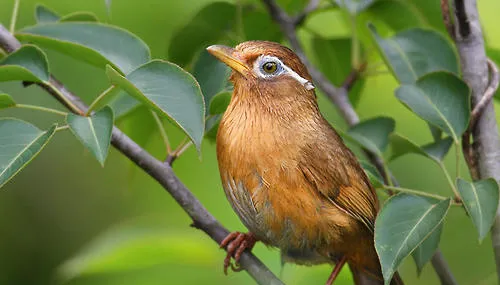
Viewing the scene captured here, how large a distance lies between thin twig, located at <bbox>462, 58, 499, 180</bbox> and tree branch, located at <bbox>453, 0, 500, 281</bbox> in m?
0.01

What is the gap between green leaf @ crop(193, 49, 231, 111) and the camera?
3508 millimetres

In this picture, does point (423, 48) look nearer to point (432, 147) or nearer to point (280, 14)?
point (432, 147)

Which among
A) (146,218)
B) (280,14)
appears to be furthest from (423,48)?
(146,218)

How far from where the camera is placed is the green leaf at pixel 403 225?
116 inches

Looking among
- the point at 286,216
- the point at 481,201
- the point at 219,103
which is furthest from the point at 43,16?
the point at 481,201

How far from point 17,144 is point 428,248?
144 centimetres

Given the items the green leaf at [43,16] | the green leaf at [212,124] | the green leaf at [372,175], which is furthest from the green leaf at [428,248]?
the green leaf at [43,16]

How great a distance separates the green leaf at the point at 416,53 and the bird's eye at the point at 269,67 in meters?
0.44

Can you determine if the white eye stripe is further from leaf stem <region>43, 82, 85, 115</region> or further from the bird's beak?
leaf stem <region>43, 82, 85, 115</region>

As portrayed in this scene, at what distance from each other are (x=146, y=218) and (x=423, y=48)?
1.99m

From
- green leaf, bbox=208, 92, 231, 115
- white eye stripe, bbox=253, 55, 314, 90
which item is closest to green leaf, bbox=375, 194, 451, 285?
green leaf, bbox=208, 92, 231, 115

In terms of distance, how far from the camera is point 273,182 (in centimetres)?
346

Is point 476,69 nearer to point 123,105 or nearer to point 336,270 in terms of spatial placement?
point 336,270

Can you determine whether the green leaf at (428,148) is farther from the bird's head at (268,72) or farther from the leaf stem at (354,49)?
the leaf stem at (354,49)
